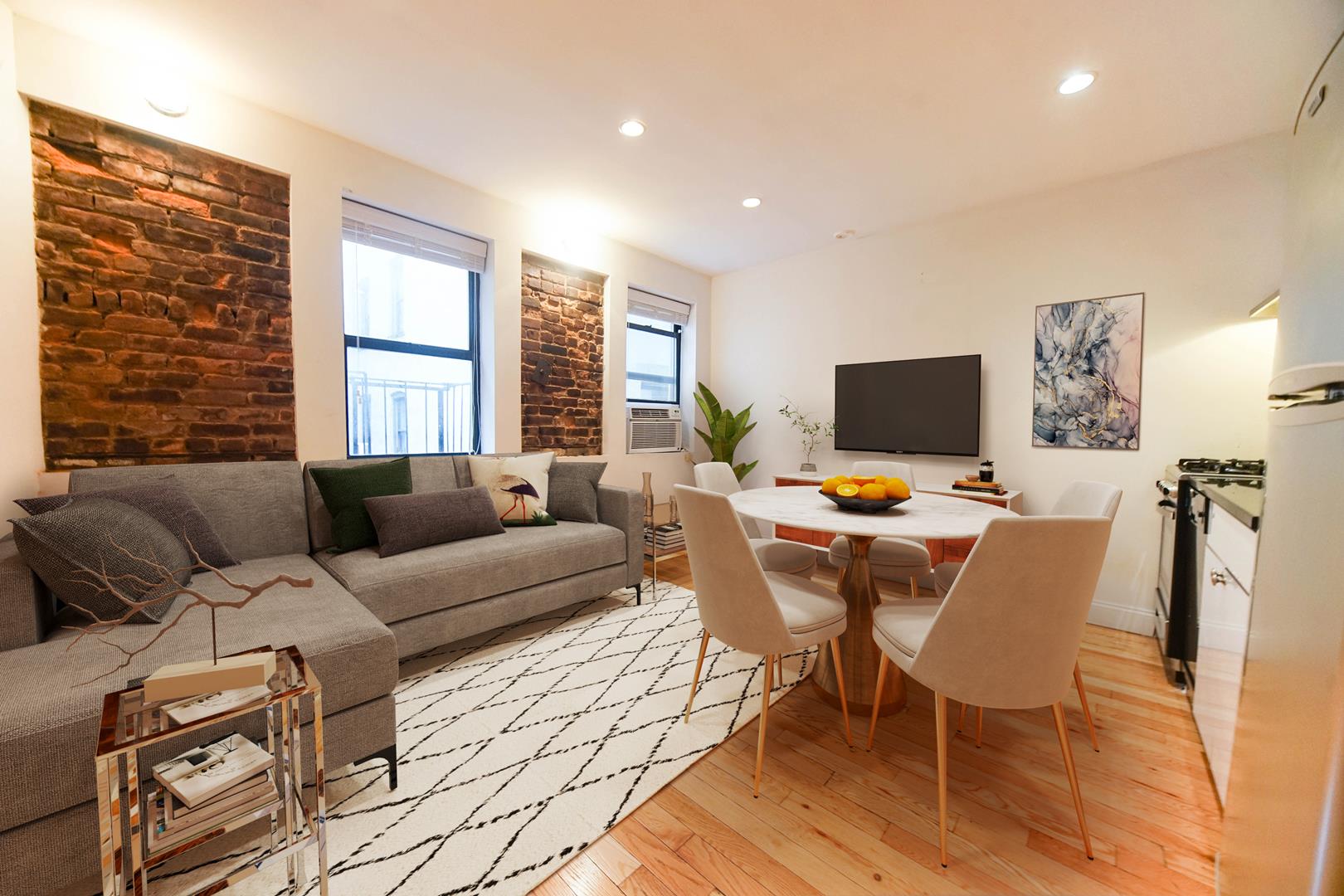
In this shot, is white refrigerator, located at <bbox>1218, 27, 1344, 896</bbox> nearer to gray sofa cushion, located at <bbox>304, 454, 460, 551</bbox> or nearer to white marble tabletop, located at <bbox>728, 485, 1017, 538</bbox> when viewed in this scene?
white marble tabletop, located at <bbox>728, 485, 1017, 538</bbox>

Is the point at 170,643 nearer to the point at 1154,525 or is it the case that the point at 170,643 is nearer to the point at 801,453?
the point at 801,453

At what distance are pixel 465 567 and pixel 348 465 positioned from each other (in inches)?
34.8

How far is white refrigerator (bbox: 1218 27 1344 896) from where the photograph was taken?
1.83 ft

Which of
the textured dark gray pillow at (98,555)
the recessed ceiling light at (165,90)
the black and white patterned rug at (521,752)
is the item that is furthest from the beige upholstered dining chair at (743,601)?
the recessed ceiling light at (165,90)

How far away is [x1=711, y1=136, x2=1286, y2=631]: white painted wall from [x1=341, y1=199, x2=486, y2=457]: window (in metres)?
2.77

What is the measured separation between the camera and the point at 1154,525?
2.86 meters

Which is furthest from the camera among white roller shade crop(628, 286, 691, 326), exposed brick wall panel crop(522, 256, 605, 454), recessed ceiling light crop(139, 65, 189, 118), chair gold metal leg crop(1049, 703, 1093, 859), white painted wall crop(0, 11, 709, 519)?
white roller shade crop(628, 286, 691, 326)

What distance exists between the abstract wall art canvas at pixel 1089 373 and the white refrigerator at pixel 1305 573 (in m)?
2.62

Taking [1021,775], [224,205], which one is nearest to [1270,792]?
[1021,775]

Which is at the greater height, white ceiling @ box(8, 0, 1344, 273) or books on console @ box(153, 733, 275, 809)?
white ceiling @ box(8, 0, 1344, 273)

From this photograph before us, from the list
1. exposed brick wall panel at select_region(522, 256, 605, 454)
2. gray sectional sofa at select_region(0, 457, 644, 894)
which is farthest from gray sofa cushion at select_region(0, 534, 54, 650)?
exposed brick wall panel at select_region(522, 256, 605, 454)

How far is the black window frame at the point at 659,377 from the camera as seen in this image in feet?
14.8

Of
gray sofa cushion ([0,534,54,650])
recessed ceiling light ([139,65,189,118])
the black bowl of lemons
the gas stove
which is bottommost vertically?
gray sofa cushion ([0,534,54,650])

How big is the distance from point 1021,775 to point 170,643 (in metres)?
2.56
